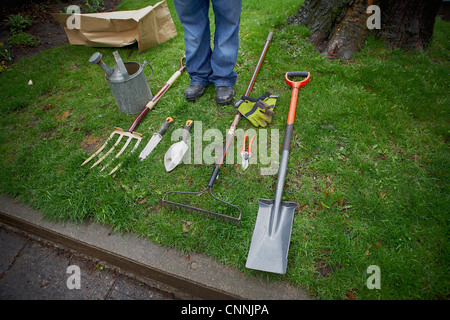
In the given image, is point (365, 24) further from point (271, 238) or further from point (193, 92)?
point (271, 238)

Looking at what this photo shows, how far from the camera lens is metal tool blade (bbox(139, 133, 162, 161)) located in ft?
7.59

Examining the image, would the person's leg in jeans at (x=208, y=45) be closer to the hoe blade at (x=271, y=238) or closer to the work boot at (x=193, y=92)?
the work boot at (x=193, y=92)

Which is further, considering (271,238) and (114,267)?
(114,267)

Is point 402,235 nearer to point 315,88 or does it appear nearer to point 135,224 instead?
point 315,88

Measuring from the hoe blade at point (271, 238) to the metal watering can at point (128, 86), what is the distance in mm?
1868

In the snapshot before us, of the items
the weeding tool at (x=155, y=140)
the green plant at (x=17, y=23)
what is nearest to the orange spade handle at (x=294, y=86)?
the weeding tool at (x=155, y=140)

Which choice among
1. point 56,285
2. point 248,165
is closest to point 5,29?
point 56,285

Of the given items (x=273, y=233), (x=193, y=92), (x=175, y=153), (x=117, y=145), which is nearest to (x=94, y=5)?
(x=193, y=92)

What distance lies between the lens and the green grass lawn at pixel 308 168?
1.63 metres

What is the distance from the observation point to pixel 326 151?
2209 millimetres

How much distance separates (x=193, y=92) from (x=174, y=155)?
95cm

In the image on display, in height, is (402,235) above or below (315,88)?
below

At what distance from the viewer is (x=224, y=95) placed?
2.68 m

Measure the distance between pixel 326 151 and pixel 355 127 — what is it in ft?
1.41
